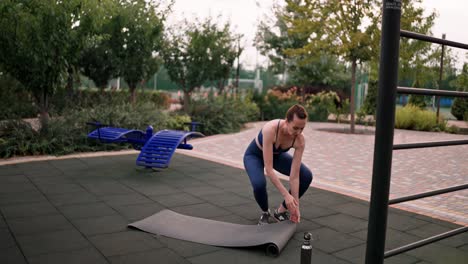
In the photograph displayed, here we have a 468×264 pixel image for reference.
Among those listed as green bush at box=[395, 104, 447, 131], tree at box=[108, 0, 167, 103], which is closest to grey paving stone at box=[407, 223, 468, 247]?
tree at box=[108, 0, 167, 103]

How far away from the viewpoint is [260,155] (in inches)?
174

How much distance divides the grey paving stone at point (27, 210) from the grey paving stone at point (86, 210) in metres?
0.12

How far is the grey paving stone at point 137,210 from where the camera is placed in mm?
4301

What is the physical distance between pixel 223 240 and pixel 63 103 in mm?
10882

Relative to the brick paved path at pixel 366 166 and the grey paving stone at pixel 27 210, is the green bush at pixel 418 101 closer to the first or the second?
the brick paved path at pixel 366 166

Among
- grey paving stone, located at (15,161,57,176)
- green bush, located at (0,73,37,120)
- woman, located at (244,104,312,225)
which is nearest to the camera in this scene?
woman, located at (244,104,312,225)

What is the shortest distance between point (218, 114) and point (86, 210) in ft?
28.5

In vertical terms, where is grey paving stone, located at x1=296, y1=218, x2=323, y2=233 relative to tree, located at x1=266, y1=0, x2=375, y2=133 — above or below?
below

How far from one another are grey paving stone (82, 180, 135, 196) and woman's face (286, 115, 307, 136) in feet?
7.93

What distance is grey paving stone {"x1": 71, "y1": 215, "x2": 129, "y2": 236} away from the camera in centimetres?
382

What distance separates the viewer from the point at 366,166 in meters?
7.85

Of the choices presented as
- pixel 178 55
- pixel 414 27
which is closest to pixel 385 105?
pixel 178 55

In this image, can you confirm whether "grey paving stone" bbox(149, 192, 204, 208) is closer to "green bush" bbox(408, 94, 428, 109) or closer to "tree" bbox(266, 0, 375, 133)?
"tree" bbox(266, 0, 375, 133)

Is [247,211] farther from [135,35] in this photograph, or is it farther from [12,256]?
[135,35]
